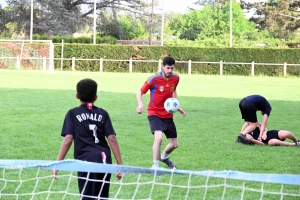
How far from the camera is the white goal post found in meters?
42.1

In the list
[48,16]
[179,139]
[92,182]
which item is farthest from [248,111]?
[48,16]

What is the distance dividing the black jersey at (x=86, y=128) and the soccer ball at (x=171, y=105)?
11.2ft

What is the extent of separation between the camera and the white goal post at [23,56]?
42.1 metres

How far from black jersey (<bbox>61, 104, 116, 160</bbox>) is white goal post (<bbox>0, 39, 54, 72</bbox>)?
122 feet

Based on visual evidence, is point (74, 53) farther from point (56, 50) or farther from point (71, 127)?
point (71, 127)

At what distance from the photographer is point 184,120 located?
1526cm

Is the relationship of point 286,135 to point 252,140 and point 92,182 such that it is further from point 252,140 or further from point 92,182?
point 92,182

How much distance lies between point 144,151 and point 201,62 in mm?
35545

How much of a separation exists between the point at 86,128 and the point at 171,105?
352cm

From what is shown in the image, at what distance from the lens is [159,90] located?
8805 millimetres

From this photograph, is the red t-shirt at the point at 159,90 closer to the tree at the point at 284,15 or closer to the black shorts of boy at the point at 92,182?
the black shorts of boy at the point at 92,182

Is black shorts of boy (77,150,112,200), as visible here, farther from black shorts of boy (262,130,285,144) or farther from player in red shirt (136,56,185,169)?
black shorts of boy (262,130,285,144)

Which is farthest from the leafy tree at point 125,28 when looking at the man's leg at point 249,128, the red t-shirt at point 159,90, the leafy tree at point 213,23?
the red t-shirt at point 159,90

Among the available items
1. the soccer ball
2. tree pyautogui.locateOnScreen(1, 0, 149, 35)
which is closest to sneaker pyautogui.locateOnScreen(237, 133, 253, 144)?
the soccer ball
